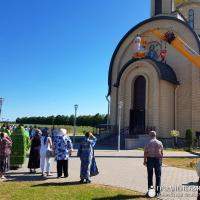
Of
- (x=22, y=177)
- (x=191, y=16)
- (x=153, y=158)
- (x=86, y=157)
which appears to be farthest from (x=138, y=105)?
(x=153, y=158)

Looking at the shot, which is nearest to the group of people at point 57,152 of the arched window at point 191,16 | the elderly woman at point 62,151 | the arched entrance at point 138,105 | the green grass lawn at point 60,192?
the elderly woman at point 62,151

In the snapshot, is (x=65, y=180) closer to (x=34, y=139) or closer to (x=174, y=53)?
(x=34, y=139)

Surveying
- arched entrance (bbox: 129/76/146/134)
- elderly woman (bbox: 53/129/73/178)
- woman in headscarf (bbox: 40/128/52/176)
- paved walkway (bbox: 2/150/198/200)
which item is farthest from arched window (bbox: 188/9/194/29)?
elderly woman (bbox: 53/129/73/178)

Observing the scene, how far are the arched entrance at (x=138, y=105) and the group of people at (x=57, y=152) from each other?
590 inches

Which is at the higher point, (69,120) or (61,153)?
(69,120)

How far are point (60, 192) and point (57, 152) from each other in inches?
99.4

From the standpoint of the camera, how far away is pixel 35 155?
11.8 meters

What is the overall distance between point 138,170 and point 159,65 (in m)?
14.5

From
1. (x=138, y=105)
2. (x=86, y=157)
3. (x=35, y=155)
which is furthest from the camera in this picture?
(x=138, y=105)

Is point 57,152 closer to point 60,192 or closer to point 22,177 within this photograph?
point 22,177

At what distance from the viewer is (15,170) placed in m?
12.1

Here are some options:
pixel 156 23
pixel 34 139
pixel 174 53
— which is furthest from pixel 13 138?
pixel 156 23

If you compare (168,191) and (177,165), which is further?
(177,165)

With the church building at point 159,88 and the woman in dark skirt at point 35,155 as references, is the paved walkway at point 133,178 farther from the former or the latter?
the church building at point 159,88
